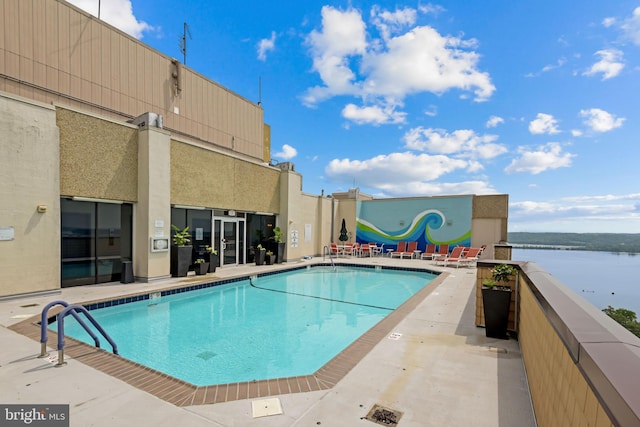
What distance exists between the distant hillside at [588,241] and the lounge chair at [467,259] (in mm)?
21934

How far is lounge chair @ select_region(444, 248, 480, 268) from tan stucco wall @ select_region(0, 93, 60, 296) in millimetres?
12595

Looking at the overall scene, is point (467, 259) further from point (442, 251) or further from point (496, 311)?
point (496, 311)

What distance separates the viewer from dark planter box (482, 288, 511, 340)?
14.0 ft

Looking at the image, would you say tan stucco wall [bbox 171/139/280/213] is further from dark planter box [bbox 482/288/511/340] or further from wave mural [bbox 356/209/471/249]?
dark planter box [bbox 482/288/511/340]

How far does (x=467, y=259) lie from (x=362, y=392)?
36.6 ft

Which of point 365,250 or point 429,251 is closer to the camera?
point 429,251

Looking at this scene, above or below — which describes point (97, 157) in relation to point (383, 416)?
above

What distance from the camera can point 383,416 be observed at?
2449 millimetres

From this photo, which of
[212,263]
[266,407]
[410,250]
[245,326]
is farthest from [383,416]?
[410,250]

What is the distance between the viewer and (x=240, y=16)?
39.9 feet

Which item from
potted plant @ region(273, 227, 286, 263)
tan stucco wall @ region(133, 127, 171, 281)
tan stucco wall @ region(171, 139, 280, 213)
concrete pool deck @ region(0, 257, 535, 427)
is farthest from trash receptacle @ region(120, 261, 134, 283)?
potted plant @ region(273, 227, 286, 263)

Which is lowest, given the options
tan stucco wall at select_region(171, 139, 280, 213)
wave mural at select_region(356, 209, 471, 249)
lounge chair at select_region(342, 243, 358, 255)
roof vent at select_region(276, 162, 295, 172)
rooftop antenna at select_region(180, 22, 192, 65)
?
lounge chair at select_region(342, 243, 358, 255)

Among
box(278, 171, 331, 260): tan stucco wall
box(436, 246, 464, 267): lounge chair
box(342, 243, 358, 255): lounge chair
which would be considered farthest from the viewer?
box(342, 243, 358, 255): lounge chair

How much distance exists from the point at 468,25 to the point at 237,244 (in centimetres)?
1041
